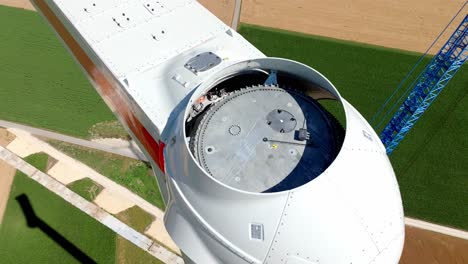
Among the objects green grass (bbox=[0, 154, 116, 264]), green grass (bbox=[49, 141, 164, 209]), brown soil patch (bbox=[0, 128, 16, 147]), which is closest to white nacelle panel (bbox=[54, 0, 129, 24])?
green grass (bbox=[49, 141, 164, 209])

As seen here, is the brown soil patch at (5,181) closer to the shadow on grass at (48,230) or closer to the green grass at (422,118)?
the shadow on grass at (48,230)

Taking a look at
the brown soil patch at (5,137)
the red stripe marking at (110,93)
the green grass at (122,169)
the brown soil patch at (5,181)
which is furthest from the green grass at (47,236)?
the red stripe marking at (110,93)

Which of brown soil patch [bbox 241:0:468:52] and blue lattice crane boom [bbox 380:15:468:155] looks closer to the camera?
blue lattice crane boom [bbox 380:15:468:155]

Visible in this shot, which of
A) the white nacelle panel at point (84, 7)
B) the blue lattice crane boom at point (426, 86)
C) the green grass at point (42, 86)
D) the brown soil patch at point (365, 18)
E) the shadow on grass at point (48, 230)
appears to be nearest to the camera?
the white nacelle panel at point (84, 7)

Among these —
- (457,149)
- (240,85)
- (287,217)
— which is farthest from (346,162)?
(457,149)

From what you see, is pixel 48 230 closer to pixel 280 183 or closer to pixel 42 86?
pixel 42 86

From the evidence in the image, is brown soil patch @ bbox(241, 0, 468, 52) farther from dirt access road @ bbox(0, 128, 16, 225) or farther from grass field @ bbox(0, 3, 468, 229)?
dirt access road @ bbox(0, 128, 16, 225)
